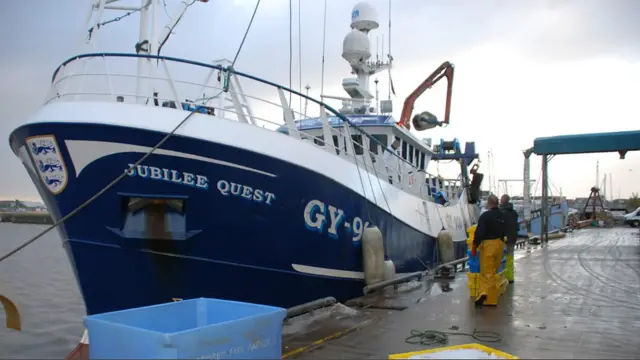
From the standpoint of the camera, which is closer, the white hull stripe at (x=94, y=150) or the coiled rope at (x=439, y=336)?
the coiled rope at (x=439, y=336)

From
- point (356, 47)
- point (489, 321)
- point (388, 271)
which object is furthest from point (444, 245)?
point (489, 321)

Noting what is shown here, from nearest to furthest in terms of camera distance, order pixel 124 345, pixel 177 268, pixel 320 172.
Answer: pixel 124 345 → pixel 177 268 → pixel 320 172

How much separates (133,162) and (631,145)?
1887 centimetres

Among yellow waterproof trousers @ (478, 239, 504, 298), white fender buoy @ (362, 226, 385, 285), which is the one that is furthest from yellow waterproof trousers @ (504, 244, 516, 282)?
white fender buoy @ (362, 226, 385, 285)

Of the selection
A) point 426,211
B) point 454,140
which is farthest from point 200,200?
point 454,140

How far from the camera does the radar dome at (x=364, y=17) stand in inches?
545

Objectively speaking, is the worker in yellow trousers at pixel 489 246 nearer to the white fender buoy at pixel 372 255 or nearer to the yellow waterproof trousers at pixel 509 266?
the white fender buoy at pixel 372 255

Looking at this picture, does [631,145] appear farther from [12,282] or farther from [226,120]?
[12,282]

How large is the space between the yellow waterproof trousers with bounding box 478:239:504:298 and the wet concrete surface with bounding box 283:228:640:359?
0.77ft

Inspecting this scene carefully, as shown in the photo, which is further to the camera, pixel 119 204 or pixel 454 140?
pixel 454 140

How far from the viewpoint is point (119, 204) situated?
5.76 meters

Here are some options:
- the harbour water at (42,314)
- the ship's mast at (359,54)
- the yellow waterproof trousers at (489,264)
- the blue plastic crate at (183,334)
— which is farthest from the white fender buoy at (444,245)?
the blue plastic crate at (183,334)

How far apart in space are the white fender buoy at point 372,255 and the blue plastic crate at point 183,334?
12.6 ft

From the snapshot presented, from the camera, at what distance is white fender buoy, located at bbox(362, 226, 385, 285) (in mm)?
7664
